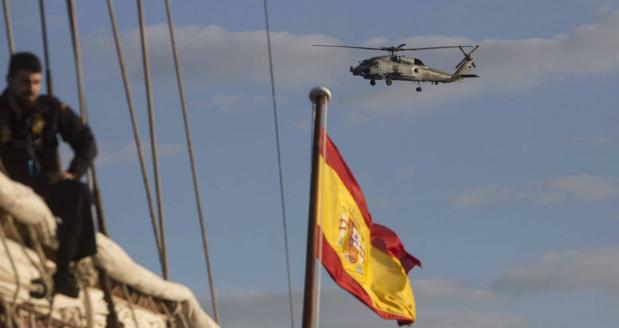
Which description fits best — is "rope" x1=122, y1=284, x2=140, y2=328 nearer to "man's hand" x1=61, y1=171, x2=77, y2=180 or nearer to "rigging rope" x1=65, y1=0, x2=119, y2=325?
"rigging rope" x1=65, y1=0, x2=119, y2=325

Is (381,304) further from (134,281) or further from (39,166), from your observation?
(39,166)

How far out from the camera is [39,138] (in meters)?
7.50

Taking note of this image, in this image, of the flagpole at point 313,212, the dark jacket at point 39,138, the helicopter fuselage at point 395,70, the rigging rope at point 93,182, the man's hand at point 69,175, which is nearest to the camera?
the man's hand at point 69,175

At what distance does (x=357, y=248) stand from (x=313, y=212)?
211 cm

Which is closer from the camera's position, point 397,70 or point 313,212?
point 313,212

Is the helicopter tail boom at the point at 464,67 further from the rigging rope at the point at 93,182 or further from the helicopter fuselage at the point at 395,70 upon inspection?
the rigging rope at the point at 93,182

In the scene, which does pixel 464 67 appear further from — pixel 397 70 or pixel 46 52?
pixel 46 52

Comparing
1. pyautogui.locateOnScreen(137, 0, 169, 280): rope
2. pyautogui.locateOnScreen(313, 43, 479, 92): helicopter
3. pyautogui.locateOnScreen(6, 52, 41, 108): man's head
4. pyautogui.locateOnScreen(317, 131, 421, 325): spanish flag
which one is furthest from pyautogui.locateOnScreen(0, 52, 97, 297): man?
pyautogui.locateOnScreen(313, 43, 479, 92): helicopter

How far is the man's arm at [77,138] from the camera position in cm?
731

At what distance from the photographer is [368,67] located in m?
80.6

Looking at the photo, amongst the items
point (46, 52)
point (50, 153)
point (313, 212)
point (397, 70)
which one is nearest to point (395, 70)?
point (397, 70)

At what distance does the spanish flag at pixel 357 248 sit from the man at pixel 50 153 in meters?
9.63

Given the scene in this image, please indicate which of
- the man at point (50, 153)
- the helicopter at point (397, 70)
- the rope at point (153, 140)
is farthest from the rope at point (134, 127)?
the helicopter at point (397, 70)

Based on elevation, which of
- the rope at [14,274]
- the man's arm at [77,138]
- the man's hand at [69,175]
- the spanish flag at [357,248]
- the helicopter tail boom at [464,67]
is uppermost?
the man's arm at [77,138]
